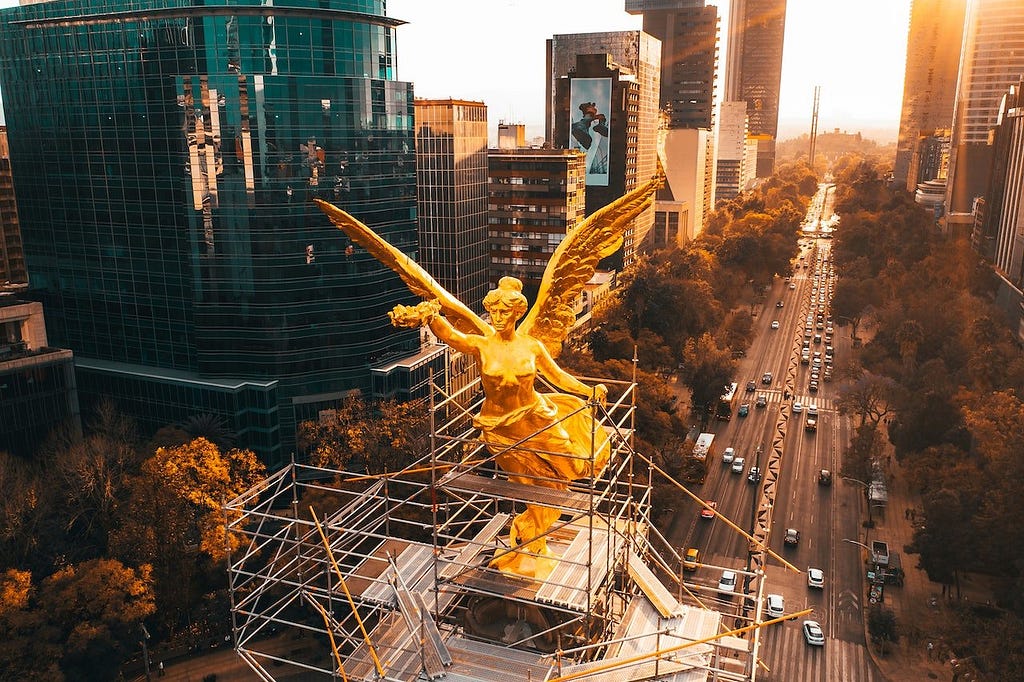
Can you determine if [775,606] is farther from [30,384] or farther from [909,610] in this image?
[30,384]

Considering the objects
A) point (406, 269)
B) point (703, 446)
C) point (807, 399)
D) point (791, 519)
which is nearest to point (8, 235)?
point (703, 446)

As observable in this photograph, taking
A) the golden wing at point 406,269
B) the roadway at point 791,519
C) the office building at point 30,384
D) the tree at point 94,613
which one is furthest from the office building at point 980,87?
the tree at point 94,613

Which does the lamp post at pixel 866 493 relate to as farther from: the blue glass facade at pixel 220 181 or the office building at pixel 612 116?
the office building at pixel 612 116

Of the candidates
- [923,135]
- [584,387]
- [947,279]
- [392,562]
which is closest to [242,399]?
[392,562]

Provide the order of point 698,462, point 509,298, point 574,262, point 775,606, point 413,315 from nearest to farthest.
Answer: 1. point 413,315
2. point 509,298
3. point 574,262
4. point 775,606
5. point 698,462

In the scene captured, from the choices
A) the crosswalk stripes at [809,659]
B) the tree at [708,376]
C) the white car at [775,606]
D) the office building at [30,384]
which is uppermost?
the office building at [30,384]
